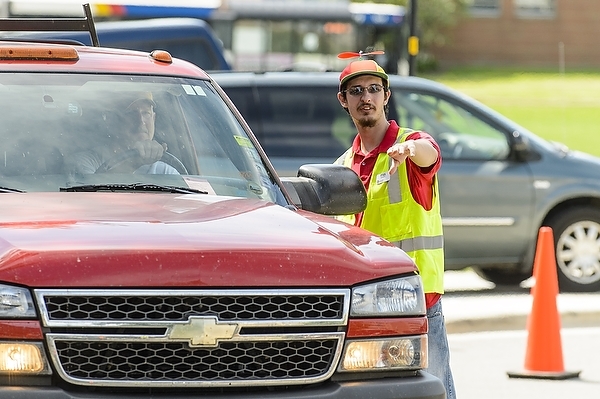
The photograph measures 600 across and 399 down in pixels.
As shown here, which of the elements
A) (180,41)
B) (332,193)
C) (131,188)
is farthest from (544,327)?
(180,41)

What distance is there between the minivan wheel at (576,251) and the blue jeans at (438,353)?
691cm

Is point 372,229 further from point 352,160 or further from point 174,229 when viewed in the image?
point 174,229

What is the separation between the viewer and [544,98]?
54.6 m

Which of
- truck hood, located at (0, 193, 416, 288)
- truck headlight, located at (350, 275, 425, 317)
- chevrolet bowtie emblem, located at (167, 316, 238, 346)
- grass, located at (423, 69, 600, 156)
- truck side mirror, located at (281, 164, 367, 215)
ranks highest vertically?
grass, located at (423, 69, 600, 156)

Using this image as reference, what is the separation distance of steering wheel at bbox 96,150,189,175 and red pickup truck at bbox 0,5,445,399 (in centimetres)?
3

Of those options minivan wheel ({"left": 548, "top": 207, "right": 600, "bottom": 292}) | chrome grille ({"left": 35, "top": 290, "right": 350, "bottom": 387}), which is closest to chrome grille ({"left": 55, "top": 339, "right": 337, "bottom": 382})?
chrome grille ({"left": 35, "top": 290, "right": 350, "bottom": 387})

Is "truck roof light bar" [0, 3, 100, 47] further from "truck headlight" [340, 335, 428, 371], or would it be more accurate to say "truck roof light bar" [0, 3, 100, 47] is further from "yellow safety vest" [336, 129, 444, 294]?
"truck headlight" [340, 335, 428, 371]

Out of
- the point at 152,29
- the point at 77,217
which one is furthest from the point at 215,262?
the point at 152,29

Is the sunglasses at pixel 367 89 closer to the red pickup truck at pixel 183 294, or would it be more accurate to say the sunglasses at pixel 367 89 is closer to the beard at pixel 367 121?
the beard at pixel 367 121

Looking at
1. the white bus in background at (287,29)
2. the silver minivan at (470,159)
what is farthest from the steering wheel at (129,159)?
the white bus in background at (287,29)

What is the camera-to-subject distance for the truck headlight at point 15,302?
386 centimetres

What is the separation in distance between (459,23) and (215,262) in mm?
66979

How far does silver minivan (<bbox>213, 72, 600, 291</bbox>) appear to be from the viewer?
39.0 ft

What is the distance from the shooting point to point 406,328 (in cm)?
432
